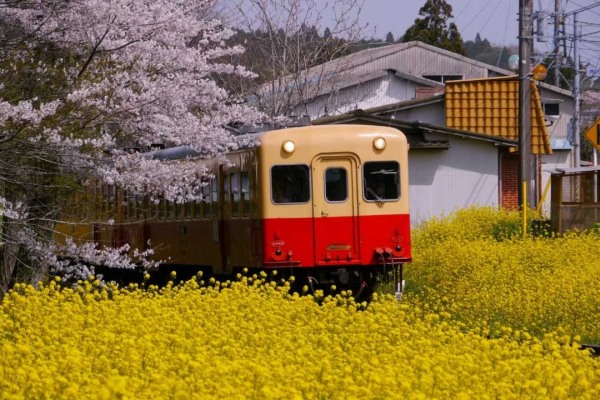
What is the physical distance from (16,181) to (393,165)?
214 inches

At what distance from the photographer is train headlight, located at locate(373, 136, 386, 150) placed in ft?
50.8

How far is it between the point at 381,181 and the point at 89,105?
4933mm

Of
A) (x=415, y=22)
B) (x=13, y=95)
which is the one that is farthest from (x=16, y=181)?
(x=415, y=22)

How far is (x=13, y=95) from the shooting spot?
11.4 m

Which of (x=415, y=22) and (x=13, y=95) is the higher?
(x=415, y=22)

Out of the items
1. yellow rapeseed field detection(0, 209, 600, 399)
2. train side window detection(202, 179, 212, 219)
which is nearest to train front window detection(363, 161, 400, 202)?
yellow rapeseed field detection(0, 209, 600, 399)

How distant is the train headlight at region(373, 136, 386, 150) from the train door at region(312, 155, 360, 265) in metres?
0.30

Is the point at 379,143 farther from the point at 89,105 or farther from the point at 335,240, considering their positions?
the point at 89,105

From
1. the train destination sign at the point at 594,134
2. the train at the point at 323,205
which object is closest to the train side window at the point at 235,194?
the train at the point at 323,205

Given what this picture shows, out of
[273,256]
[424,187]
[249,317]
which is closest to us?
[249,317]

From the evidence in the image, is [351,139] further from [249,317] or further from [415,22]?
[415,22]

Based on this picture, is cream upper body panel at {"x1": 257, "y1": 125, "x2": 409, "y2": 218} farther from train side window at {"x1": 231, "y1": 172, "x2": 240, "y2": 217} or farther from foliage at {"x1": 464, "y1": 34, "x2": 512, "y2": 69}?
foliage at {"x1": 464, "y1": 34, "x2": 512, "y2": 69}

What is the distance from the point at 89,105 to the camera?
11.6 m

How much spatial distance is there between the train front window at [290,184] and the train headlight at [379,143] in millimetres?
889
